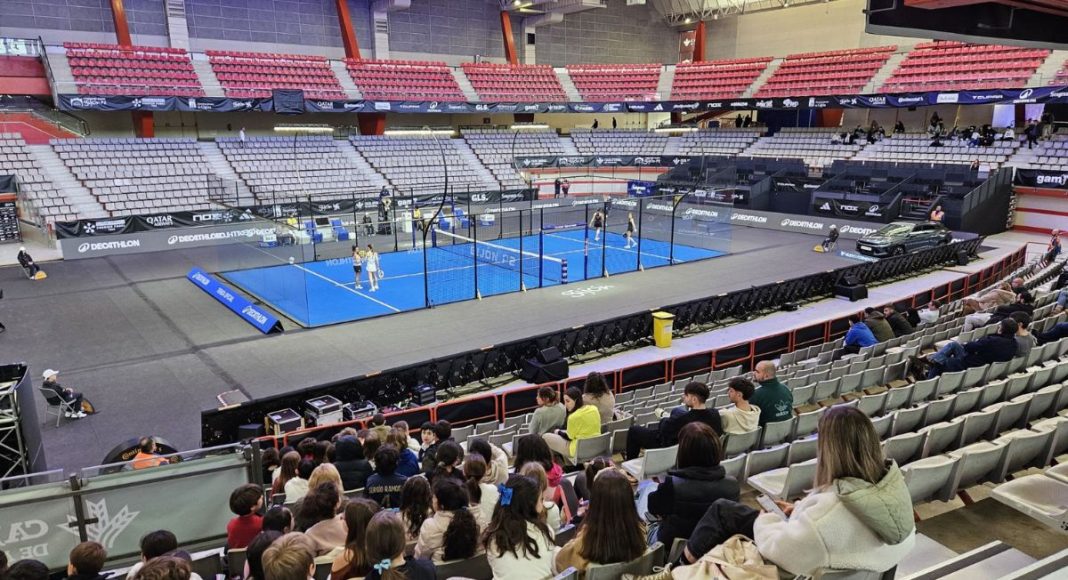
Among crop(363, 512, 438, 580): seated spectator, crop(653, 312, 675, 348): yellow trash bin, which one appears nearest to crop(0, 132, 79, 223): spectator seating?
crop(653, 312, 675, 348): yellow trash bin

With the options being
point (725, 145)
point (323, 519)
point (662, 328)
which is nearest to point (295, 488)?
point (323, 519)

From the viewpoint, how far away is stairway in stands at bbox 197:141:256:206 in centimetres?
3378

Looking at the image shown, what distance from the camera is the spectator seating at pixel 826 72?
44000mm

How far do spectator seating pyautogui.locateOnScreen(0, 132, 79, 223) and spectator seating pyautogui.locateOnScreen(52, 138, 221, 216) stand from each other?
1358mm

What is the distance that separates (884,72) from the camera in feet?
143

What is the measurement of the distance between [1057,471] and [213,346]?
17.2m

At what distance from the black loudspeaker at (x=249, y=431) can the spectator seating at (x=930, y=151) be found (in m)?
37.1

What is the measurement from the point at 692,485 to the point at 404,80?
44.6 metres

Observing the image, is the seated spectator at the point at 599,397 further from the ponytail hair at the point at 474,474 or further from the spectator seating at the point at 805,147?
the spectator seating at the point at 805,147

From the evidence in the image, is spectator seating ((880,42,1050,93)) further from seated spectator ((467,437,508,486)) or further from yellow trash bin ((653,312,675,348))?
seated spectator ((467,437,508,486))

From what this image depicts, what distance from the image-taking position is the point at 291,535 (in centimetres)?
398

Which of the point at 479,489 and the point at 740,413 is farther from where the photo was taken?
the point at 740,413

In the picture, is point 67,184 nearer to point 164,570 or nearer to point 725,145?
point 164,570

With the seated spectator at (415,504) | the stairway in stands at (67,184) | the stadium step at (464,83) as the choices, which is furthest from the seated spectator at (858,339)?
the stadium step at (464,83)
